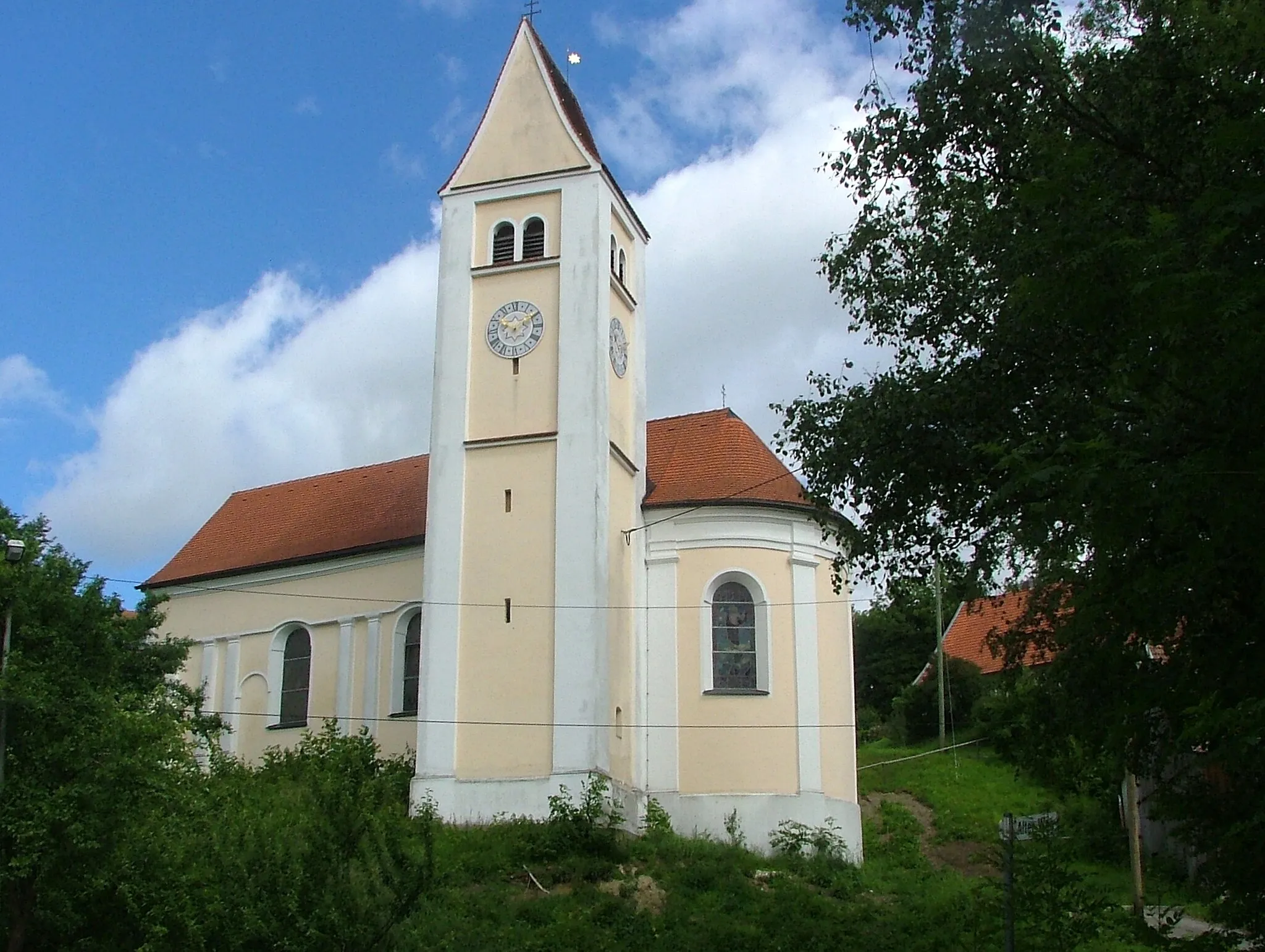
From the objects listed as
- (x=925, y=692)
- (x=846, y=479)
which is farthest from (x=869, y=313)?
(x=925, y=692)

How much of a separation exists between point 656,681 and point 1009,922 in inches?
708

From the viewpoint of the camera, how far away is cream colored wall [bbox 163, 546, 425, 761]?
1441 inches

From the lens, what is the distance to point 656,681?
1298 inches

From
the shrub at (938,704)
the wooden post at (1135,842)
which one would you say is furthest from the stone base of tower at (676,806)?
the shrub at (938,704)

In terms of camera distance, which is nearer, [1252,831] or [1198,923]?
[1252,831]

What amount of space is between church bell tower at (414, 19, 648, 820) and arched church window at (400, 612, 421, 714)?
2947mm

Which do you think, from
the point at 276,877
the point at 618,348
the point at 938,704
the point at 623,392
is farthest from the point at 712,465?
the point at 276,877

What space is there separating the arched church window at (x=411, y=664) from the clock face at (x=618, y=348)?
25.5 ft

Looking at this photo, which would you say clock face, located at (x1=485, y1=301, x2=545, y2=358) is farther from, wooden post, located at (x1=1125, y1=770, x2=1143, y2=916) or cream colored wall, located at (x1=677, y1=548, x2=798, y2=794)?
wooden post, located at (x1=1125, y1=770, x2=1143, y2=916)

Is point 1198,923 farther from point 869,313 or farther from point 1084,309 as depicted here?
point 1084,309

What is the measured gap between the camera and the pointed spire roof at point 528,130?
35.5 m

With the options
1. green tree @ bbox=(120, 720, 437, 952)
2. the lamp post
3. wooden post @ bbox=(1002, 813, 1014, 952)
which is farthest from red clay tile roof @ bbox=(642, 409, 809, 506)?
wooden post @ bbox=(1002, 813, 1014, 952)

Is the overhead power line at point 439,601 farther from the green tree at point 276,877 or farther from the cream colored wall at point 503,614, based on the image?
the green tree at point 276,877

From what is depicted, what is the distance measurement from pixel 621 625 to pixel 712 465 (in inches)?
197
